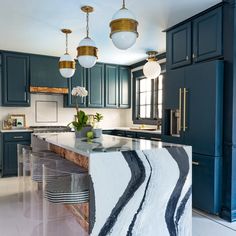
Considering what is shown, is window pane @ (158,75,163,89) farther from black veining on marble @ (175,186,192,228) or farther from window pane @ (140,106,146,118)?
black veining on marble @ (175,186,192,228)

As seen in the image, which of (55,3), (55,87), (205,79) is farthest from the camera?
(55,87)

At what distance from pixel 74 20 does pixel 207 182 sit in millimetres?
2621

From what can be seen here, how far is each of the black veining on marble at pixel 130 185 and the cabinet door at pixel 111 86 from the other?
3966 millimetres

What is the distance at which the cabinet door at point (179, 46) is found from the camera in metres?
3.33

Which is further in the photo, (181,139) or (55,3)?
(181,139)

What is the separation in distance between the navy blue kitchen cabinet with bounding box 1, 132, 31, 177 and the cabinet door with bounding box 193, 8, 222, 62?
340cm

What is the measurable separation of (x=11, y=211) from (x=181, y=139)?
2333 mm

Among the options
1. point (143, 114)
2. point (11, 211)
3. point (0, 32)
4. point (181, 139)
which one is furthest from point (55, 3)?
point (143, 114)

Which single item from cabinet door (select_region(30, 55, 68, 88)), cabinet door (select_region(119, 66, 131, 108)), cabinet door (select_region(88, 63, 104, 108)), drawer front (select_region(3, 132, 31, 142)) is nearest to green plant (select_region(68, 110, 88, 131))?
drawer front (select_region(3, 132, 31, 142))

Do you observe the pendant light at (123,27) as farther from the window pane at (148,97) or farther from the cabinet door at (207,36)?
the window pane at (148,97)

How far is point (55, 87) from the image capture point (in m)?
5.13

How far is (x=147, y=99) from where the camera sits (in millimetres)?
5617

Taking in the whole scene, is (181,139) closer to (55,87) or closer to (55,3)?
(55,3)

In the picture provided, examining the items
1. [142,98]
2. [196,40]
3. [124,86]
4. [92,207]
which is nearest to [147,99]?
[142,98]
